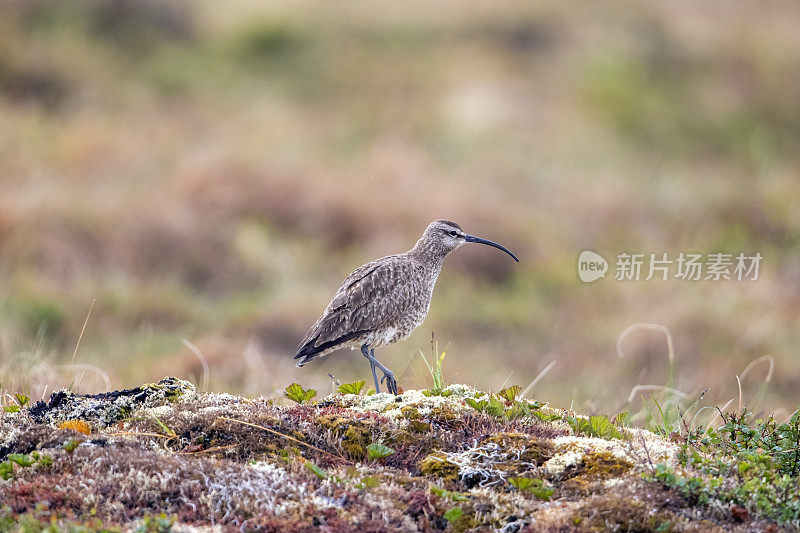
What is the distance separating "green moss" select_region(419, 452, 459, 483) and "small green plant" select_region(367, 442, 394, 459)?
0.17 m

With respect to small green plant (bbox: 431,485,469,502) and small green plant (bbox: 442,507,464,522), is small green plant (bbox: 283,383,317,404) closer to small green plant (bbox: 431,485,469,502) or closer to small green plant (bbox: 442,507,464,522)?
small green plant (bbox: 431,485,469,502)

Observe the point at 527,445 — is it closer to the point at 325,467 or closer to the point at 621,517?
the point at 621,517

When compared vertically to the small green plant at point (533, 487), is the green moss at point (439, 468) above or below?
above

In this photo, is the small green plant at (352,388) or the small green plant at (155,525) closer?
the small green plant at (155,525)

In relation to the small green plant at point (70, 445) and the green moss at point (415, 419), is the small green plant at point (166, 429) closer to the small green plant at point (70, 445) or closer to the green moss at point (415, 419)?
the small green plant at point (70, 445)

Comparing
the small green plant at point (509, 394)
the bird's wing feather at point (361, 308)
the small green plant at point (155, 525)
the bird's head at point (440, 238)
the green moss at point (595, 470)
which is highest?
the bird's head at point (440, 238)

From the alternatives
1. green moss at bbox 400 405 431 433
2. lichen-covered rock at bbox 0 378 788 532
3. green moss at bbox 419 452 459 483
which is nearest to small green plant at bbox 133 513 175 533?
lichen-covered rock at bbox 0 378 788 532

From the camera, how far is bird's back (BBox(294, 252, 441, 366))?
6.60m

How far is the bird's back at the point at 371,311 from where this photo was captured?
660 cm

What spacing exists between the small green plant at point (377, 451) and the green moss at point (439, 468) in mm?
172

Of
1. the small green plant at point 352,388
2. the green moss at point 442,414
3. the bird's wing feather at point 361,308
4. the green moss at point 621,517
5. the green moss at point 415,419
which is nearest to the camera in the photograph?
the green moss at point 621,517

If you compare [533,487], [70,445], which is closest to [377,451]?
[533,487]

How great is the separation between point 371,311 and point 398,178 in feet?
38.6

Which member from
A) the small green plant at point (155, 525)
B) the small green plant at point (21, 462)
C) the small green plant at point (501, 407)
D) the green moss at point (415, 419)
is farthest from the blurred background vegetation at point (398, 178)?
the small green plant at point (155, 525)
